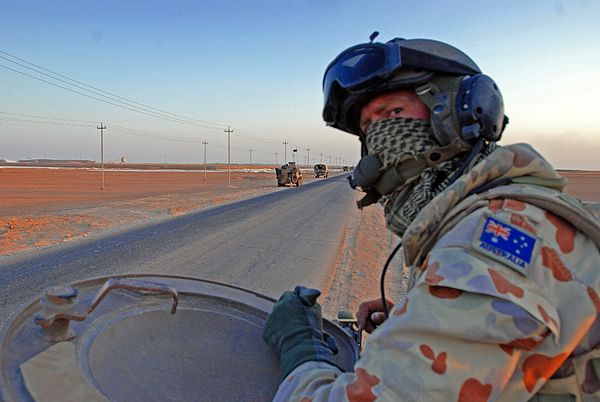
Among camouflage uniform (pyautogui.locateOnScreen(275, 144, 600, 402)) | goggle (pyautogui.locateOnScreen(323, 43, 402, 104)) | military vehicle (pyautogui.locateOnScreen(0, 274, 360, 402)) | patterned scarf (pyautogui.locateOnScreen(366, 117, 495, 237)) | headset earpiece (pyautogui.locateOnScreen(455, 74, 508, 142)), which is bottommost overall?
military vehicle (pyautogui.locateOnScreen(0, 274, 360, 402))

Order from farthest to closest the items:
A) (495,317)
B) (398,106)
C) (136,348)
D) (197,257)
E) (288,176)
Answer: (288,176), (197,257), (398,106), (136,348), (495,317)

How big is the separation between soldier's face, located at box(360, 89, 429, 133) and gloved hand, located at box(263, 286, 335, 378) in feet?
2.53

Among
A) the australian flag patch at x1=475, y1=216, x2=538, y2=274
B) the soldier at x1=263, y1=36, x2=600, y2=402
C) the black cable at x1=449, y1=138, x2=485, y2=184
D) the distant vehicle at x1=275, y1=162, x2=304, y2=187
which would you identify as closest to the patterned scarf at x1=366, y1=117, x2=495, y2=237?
the black cable at x1=449, y1=138, x2=485, y2=184

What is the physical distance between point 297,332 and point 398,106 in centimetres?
97

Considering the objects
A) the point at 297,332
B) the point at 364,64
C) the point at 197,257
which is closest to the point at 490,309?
the point at 297,332

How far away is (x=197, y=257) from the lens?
9266 millimetres

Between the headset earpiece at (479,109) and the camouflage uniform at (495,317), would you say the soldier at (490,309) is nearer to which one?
the camouflage uniform at (495,317)

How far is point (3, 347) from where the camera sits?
153 cm

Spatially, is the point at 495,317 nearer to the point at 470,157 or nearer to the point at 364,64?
the point at 470,157

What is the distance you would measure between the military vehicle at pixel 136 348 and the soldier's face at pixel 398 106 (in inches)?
38.0

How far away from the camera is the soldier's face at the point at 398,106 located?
2.06 m

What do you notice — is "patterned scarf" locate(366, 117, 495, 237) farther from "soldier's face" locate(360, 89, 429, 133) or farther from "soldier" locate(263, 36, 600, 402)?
"soldier" locate(263, 36, 600, 402)

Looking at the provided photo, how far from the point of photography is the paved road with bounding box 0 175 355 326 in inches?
294

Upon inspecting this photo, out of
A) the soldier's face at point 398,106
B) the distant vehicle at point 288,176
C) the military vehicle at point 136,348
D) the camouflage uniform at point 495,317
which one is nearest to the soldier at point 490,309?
the camouflage uniform at point 495,317
